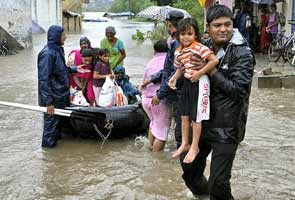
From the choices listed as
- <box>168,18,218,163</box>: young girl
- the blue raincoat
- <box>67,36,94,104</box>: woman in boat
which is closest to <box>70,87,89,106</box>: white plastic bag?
<box>67,36,94,104</box>: woman in boat

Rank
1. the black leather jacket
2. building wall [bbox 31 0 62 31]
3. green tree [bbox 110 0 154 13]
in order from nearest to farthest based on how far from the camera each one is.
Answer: the black leather jacket < building wall [bbox 31 0 62 31] < green tree [bbox 110 0 154 13]

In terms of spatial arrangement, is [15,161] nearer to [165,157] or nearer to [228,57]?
[165,157]

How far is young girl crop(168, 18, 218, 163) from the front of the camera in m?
4.05

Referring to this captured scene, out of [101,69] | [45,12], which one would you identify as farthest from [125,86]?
[45,12]

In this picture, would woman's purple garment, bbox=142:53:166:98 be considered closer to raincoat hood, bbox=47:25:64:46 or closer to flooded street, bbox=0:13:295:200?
flooded street, bbox=0:13:295:200

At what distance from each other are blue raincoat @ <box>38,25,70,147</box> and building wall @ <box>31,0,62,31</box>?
32.8 m

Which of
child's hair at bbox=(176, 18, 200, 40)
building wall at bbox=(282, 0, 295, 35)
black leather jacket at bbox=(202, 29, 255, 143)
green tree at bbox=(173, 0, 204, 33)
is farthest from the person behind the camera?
green tree at bbox=(173, 0, 204, 33)

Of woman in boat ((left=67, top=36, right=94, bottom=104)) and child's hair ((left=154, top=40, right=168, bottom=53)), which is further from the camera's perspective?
woman in boat ((left=67, top=36, right=94, bottom=104))

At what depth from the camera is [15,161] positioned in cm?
680

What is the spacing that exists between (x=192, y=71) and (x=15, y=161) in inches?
140

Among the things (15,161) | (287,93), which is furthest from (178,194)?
(287,93)

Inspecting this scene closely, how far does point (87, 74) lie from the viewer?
7.81m

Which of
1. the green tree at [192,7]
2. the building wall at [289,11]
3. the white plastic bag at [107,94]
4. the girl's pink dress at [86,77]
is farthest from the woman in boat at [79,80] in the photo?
the green tree at [192,7]

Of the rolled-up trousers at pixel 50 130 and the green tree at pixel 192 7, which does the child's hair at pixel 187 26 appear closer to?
the rolled-up trousers at pixel 50 130
